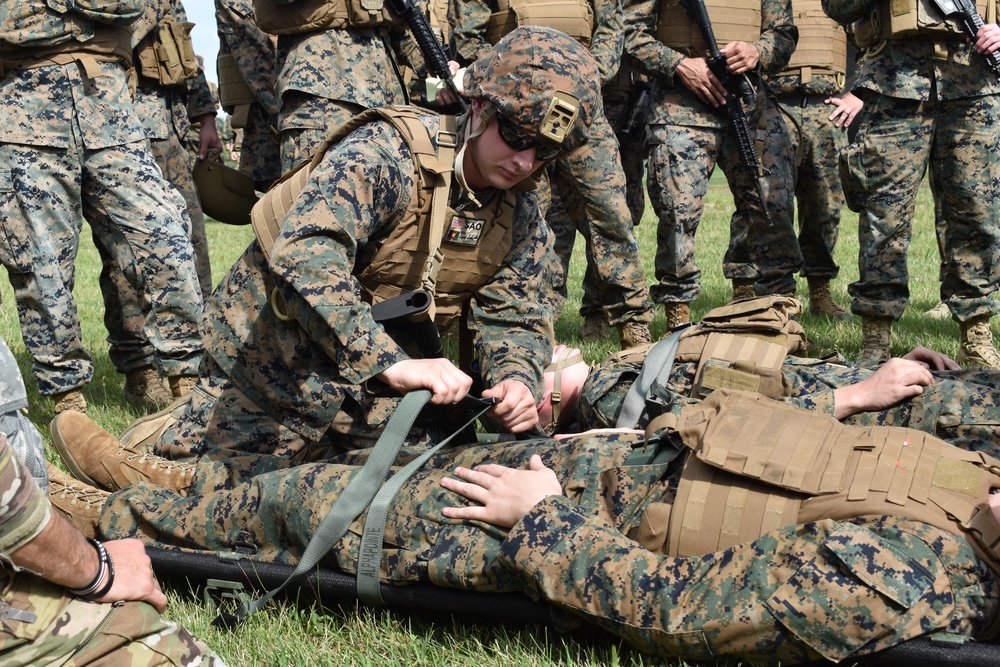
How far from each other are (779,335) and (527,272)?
0.95 m

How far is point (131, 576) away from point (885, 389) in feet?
7.85

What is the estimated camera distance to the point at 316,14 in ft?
16.5

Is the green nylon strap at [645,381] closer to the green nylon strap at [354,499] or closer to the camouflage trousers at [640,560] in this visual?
the camouflage trousers at [640,560]

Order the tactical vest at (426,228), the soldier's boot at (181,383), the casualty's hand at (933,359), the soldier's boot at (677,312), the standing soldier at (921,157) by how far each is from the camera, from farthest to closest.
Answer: the soldier's boot at (677,312) → the standing soldier at (921,157) → the soldier's boot at (181,383) → the casualty's hand at (933,359) → the tactical vest at (426,228)

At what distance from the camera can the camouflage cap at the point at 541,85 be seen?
2.95m

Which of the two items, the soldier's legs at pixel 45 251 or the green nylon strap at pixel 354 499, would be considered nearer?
the green nylon strap at pixel 354 499

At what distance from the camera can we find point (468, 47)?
5.76 meters

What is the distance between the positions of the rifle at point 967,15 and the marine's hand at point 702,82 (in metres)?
1.17

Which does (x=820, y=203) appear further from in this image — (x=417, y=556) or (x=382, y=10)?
(x=417, y=556)

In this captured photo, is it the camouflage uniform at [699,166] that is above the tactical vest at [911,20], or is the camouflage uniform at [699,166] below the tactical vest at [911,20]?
below

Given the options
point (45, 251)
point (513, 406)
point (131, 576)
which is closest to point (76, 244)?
point (45, 251)

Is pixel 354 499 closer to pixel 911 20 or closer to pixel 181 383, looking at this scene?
pixel 181 383

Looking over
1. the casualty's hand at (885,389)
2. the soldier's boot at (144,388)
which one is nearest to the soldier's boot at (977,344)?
the casualty's hand at (885,389)

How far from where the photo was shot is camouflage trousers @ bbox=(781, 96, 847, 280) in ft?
21.6
